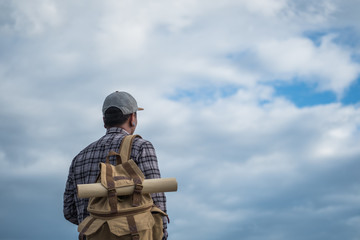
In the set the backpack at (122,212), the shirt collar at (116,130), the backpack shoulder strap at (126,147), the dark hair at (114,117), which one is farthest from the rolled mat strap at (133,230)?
the dark hair at (114,117)

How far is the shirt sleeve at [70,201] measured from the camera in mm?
6547

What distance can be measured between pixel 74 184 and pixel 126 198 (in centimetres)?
102

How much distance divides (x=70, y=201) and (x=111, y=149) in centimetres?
94

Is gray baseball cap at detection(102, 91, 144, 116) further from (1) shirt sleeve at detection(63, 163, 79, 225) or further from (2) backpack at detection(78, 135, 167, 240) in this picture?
(1) shirt sleeve at detection(63, 163, 79, 225)

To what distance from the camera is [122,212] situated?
221 inches

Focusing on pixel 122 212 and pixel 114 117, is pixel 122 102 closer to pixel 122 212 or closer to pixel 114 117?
pixel 114 117

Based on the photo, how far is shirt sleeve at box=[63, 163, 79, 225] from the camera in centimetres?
655

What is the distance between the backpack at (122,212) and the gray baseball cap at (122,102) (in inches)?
25.9

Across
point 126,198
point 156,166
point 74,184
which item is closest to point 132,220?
point 126,198

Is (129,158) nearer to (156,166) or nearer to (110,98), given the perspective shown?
(156,166)

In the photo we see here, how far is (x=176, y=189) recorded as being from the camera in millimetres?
5867

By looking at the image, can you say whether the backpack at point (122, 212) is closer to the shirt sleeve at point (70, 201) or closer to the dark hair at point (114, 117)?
the dark hair at point (114, 117)

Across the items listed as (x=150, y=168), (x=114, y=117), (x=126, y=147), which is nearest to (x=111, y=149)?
(x=126, y=147)

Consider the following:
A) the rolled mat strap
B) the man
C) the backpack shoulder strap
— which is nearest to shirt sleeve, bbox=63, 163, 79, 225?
the man
